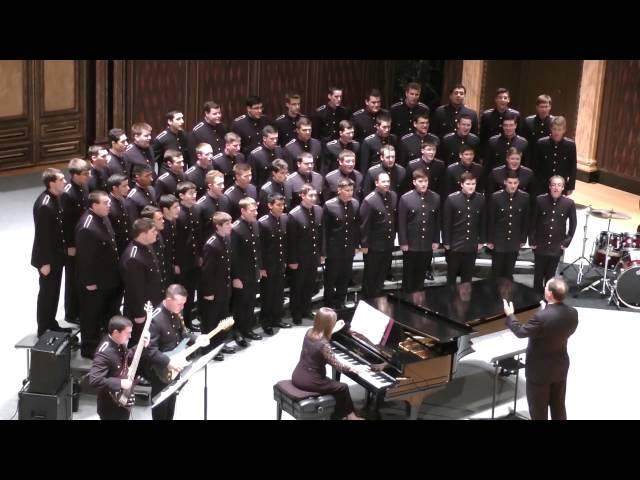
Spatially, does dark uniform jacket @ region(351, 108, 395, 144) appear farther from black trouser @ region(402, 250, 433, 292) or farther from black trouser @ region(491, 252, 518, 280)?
black trouser @ region(491, 252, 518, 280)

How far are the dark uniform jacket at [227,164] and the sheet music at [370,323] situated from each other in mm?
2708

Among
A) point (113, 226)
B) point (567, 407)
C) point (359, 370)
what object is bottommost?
point (567, 407)

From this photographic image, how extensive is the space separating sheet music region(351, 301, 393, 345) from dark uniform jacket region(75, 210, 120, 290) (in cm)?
187

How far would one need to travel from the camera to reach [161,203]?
8.34 metres

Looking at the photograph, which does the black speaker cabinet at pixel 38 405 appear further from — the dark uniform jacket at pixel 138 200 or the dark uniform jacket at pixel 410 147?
the dark uniform jacket at pixel 410 147

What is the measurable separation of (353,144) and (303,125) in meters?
0.54

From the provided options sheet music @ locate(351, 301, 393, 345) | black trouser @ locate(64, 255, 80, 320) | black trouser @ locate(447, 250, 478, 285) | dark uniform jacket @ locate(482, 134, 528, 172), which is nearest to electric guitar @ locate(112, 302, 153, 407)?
sheet music @ locate(351, 301, 393, 345)

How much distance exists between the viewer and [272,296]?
9102 millimetres

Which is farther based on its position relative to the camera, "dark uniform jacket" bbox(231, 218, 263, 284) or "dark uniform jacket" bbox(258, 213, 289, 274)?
"dark uniform jacket" bbox(258, 213, 289, 274)

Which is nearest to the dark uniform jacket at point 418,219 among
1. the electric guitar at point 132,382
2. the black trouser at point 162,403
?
the black trouser at point 162,403

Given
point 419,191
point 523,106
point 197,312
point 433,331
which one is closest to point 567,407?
point 433,331

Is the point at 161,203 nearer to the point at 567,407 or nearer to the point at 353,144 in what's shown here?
the point at 353,144

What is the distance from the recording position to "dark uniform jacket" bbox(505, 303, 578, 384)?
6.93 meters

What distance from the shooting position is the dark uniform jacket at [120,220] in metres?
8.36
